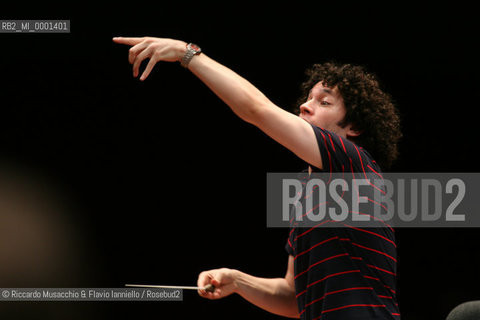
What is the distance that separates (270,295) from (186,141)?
2.75ft

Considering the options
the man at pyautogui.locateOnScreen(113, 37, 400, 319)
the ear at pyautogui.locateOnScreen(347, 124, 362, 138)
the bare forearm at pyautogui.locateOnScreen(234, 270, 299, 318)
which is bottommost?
the bare forearm at pyautogui.locateOnScreen(234, 270, 299, 318)

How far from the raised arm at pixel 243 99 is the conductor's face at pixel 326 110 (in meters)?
0.27

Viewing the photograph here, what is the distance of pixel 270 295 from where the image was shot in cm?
144

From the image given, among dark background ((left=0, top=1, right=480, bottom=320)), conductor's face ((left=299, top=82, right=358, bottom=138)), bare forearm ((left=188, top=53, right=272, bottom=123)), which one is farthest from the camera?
dark background ((left=0, top=1, right=480, bottom=320))

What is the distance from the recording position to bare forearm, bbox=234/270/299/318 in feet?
4.68

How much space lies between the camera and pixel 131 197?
2.02m

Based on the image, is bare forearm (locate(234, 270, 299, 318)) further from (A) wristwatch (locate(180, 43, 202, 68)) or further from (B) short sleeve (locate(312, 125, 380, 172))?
(A) wristwatch (locate(180, 43, 202, 68))

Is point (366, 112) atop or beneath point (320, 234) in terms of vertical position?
atop

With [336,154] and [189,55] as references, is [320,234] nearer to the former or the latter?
[336,154]

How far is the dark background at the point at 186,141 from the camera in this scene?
1.92 meters

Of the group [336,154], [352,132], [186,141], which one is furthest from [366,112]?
[186,141]

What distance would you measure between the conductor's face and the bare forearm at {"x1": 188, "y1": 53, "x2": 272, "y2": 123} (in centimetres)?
32

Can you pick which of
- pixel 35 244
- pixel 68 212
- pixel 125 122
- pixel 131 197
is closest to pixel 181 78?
pixel 125 122

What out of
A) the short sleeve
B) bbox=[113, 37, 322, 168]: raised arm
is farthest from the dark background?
the short sleeve
